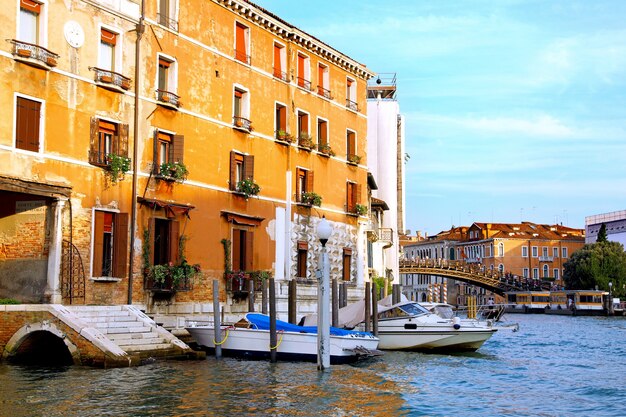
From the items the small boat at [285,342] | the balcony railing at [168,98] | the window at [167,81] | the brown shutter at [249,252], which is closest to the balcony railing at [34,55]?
the balcony railing at [168,98]

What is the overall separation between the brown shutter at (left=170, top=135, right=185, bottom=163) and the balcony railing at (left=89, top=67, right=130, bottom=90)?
228cm

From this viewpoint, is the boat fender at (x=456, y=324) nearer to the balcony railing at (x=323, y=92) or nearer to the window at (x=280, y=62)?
the window at (x=280, y=62)

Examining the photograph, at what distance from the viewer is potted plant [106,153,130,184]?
71.3 ft

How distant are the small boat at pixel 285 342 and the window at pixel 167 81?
22.2ft

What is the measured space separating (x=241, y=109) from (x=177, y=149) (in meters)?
4.21

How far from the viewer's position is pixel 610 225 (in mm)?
81188

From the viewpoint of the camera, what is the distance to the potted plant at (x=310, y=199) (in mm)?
30172

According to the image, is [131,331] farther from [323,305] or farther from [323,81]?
[323,81]

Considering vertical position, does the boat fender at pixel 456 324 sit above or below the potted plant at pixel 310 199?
below

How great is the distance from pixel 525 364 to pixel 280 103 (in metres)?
12.5

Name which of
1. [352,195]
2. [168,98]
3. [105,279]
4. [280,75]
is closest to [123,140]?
[168,98]

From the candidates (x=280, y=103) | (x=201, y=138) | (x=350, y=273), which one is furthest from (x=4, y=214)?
(x=350, y=273)

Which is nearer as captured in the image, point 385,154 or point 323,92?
point 323,92

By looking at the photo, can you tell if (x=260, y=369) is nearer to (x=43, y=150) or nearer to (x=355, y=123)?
(x=43, y=150)
